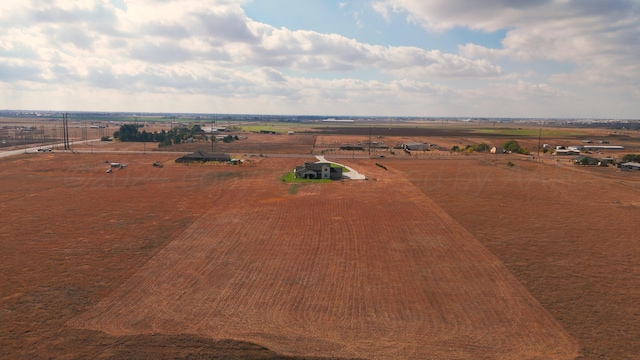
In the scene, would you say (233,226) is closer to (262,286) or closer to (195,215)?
(195,215)

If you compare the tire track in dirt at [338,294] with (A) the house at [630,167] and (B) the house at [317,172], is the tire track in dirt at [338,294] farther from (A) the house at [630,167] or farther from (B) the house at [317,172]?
(A) the house at [630,167]

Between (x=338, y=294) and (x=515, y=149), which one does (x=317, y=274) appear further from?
(x=515, y=149)

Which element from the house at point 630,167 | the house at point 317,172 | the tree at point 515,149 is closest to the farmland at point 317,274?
the house at point 317,172

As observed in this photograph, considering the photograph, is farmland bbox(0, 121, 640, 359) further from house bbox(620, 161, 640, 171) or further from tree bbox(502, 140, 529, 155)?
tree bbox(502, 140, 529, 155)

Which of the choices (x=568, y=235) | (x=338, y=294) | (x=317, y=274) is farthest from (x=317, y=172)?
(x=338, y=294)

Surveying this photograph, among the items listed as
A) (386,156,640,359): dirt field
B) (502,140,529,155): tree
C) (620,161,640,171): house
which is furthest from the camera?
(502,140,529,155): tree

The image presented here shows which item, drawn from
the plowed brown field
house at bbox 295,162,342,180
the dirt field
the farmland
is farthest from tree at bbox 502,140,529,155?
house at bbox 295,162,342,180

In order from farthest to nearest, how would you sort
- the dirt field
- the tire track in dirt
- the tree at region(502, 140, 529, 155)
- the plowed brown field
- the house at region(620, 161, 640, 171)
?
the tree at region(502, 140, 529, 155), the house at region(620, 161, 640, 171), the dirt field, the tire track in dirt, the plowed brown field
